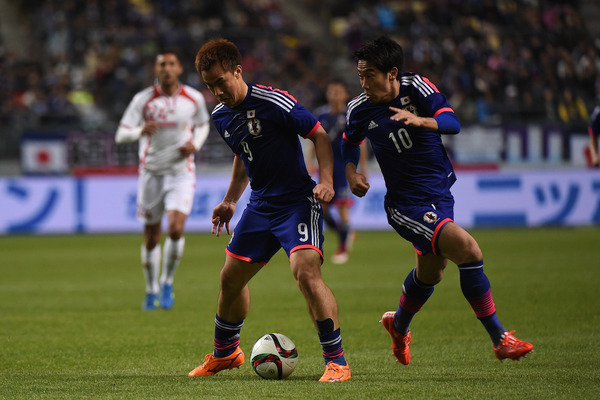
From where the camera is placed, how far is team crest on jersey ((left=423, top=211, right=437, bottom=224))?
5699 mm

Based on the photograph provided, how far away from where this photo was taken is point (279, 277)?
39.5 ft

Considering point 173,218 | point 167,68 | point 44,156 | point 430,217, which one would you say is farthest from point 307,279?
point 44,156

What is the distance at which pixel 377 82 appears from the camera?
5.71 meters

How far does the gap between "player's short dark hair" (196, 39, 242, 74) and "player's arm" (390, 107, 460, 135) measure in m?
0.98

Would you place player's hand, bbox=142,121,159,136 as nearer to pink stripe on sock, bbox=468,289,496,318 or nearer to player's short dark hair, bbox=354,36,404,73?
player's short dark hair, bbox=354,36,404,73

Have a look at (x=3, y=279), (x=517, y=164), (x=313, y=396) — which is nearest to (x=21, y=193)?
(x=3, y=279)

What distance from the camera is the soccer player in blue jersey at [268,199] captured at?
5.43 metres

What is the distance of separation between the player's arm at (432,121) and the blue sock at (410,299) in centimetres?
114

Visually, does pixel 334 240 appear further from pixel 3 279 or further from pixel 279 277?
pixel 3 279

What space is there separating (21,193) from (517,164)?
33.6 feet

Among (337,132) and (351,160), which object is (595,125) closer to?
(337,132)

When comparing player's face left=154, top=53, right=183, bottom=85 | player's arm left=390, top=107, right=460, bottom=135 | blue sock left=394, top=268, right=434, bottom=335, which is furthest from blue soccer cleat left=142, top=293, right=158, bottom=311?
player's arm left=390, top=107, right=460, bottom=135

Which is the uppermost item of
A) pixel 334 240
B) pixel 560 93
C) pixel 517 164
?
pixel 560 93

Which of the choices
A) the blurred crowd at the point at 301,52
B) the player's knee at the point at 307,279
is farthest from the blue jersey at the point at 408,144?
the blurred crowd at the point at 301,52
